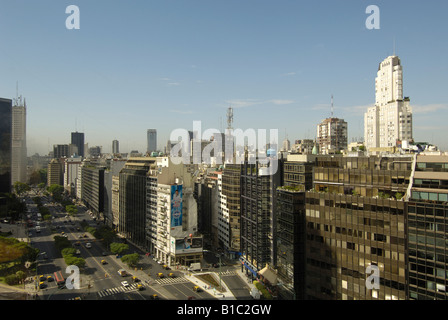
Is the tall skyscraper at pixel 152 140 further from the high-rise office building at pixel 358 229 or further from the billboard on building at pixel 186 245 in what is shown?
the high-rise office building at pixel 358 229

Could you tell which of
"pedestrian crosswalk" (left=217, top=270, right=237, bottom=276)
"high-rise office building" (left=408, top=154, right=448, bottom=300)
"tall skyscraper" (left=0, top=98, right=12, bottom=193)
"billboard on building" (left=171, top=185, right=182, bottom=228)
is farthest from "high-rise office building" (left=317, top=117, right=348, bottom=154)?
"high-rise office building" (left=408, top=154, right=448, bottom=300)

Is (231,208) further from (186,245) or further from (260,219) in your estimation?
(260,219)

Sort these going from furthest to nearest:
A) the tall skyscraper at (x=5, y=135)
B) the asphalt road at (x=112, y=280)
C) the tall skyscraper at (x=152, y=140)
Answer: the tall skyscraper at (x=152, y=140) < the tall skyscraper at (x=5, y=135) < the asphalt road at (x=112, y=280)

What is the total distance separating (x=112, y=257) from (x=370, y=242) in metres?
43.3

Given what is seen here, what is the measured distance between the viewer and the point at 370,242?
27469 millimetres

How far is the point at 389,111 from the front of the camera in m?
73.9

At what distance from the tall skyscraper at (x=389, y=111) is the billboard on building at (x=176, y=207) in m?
46.6

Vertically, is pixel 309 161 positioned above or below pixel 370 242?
above

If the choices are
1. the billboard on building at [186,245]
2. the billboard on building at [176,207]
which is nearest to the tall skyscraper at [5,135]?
the billboard on building at [176,207]

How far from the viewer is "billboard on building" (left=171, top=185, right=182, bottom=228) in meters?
52.8

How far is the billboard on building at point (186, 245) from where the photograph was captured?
52.1 m

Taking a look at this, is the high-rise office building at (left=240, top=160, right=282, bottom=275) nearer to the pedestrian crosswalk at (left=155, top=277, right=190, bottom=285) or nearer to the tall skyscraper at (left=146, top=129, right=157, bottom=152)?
the pedestrian crosswalk at (left=155, top=277, right=190, bottom=285)
